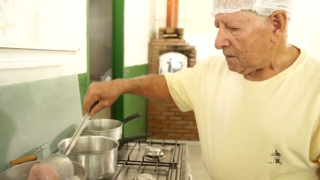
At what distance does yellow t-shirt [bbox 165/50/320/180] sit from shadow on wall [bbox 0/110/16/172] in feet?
2.32

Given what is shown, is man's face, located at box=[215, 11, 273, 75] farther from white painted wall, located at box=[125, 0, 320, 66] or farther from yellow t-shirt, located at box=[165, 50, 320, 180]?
white painted wall, located at box=[125, 0, 320, 66]

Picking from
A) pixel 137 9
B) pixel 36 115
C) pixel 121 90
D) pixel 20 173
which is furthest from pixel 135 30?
pixel 20 173

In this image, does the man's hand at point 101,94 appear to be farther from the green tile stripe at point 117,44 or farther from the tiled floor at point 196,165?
the tiled floor at point 196,165

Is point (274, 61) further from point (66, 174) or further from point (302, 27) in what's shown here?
point (302, 27)

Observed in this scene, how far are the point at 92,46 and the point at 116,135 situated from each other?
1.68 metres

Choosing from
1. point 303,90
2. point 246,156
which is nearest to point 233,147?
point 246,156

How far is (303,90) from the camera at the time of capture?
0.96 meters

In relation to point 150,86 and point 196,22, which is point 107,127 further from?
point 196,22

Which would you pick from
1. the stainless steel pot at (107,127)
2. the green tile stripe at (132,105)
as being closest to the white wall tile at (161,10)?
the green tile stripe at (132,105)

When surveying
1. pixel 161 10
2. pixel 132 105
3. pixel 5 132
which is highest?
pixel 161 10

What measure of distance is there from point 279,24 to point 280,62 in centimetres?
13

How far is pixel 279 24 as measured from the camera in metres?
0.97

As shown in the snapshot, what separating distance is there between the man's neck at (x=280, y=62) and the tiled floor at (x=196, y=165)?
206cm

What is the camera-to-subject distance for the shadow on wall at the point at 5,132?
0.87 meters
